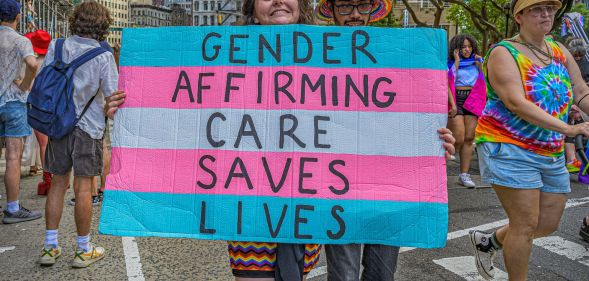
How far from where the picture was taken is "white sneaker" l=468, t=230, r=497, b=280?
3.63m

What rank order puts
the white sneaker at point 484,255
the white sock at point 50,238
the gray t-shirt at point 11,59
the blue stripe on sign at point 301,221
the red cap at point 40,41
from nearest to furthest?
the blue stripe on sign at point 301,221 < the white sneaker at point 484,255 < the white sock at point 50,238 < the gray t-shirt at point 11,59 < the red cap at point 40,41

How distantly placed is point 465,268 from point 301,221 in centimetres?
219

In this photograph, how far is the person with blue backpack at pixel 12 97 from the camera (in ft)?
15.8

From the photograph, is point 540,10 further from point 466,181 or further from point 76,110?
point 466,181

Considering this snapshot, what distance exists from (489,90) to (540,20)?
0.47 metres

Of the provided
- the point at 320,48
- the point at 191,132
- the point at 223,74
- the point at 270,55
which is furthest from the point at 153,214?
the point at 320,48

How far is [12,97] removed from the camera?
497 cm

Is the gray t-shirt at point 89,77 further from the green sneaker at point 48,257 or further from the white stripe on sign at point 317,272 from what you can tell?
the white stripe on sign at point 317,272

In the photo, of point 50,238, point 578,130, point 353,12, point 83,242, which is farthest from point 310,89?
point 50,238

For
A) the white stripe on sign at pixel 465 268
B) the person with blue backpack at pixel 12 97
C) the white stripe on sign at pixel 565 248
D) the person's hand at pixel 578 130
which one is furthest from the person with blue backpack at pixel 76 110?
the white stripe on sign at pixel 565 248

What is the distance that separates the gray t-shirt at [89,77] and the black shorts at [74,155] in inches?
2.5

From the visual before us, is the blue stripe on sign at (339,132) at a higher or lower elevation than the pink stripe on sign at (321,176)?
higher

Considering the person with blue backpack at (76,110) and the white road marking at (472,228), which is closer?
the person with blue backpack at (76,110)

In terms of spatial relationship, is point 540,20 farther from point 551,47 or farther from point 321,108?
point 321,108
